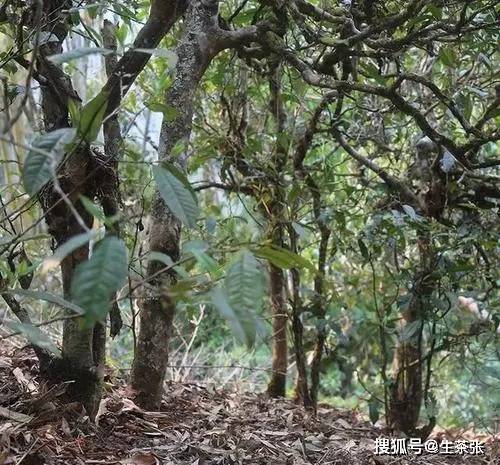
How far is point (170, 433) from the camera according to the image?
158 cm

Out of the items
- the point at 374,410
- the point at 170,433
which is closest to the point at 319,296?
the point at 374,410

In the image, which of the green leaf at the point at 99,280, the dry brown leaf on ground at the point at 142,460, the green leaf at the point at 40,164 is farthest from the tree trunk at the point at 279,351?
the green leaf at the point at 99,280

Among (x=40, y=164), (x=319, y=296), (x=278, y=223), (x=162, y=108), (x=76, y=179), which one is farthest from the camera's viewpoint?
(x=319, y=296)

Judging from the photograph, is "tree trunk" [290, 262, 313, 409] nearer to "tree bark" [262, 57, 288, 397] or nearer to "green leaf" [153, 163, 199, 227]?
"tree bark" [262, 57, 288, 397]

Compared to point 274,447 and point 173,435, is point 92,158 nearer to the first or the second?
point 173,435

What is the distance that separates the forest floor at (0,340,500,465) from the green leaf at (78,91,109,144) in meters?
0.65

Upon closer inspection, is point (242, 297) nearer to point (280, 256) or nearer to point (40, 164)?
point (280, 256)

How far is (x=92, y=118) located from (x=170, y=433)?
38.5 inches

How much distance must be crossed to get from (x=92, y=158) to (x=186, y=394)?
3.48 ft

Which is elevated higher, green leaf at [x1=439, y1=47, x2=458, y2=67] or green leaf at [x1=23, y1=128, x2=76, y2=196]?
green leaf at [x1=439, y1=47, x2=458, y2=67]

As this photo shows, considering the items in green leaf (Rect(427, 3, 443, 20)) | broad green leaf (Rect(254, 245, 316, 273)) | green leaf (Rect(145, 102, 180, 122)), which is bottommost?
broad green leaf (Rect(254, 245, 316, 273))

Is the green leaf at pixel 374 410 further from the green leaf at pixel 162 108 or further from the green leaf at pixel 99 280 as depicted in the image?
the green leaf at pixel 99 280

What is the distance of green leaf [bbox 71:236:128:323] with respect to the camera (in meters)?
0.60

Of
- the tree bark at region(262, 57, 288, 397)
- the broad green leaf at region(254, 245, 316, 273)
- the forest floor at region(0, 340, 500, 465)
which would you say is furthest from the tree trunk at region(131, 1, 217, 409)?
the broad green leaf at region(254, 245, 316, 273)
